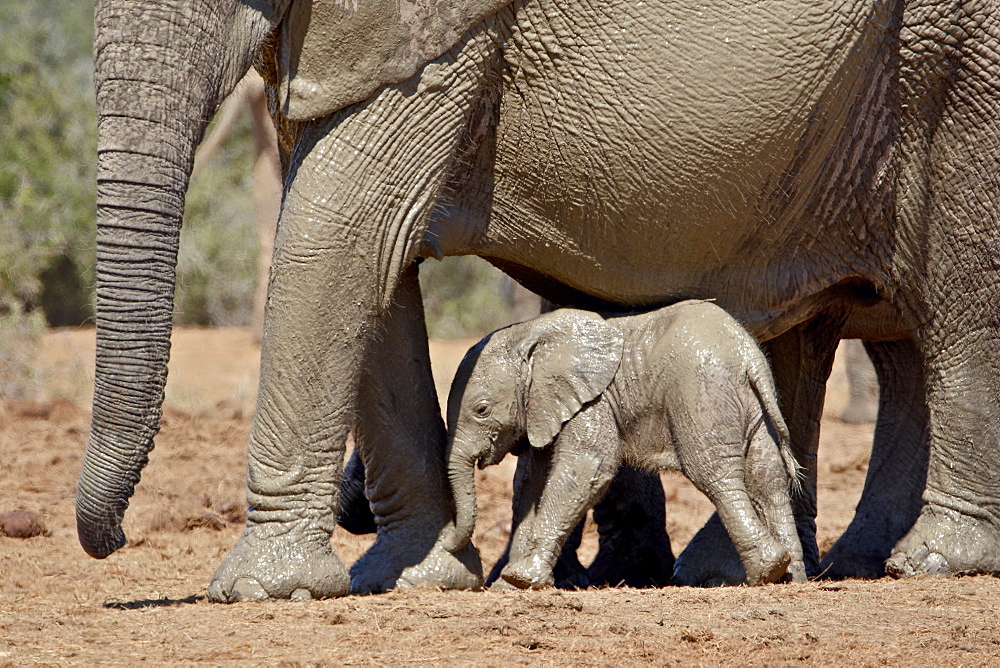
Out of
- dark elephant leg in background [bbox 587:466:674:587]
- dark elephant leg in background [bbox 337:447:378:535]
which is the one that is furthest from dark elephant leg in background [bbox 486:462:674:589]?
dark elephant leg in background [bbox 337:447:378:535]

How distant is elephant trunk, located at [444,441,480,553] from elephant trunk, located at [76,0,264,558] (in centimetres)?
138

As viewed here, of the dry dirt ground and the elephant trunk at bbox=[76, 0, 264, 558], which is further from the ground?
the elephant trunk at bbox=[76, 0, 264, 558]

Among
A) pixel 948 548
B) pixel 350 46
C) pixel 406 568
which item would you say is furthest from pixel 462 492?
pixel 948 548

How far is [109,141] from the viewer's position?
4547mm

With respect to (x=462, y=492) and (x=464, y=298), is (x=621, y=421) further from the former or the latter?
(x=464, y=298)

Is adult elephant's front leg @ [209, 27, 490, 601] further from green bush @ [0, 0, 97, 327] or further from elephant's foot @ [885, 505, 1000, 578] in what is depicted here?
green bush @ [0, 0, 97, 327]

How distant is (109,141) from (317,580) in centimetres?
171

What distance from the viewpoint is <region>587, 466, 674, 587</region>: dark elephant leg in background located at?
254 inches

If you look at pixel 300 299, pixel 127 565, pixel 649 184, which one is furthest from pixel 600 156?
pixel 127 565

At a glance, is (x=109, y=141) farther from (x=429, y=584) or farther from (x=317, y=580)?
(x=429, y=584)

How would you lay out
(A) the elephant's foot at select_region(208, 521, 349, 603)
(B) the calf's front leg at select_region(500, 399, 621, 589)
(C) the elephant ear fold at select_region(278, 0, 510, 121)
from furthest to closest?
(B) the calf's front leg at select_region(500, 399, 621, 589) → (A) the elephant's foot at select_region(208, 521, 349, 603) → (C) the elephant ear fold at select_region(278, 0, 510, 121)

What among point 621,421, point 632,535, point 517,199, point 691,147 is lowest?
point 632,535

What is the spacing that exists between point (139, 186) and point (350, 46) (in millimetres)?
865

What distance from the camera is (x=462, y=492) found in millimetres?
5629
